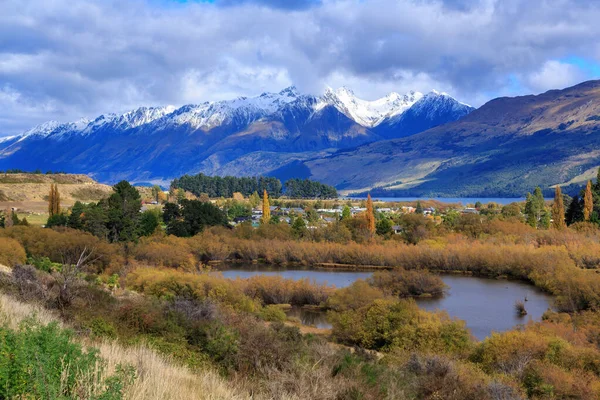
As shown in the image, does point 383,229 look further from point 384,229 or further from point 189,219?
point 189,219

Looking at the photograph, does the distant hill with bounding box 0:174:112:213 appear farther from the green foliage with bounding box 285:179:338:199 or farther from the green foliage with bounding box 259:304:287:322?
the green foliage with bounding box 259:304:287:322

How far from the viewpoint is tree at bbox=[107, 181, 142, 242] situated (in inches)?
2601

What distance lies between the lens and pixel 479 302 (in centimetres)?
4722

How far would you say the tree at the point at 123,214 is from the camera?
66062 mm

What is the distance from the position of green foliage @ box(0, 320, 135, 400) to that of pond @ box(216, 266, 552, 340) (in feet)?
105

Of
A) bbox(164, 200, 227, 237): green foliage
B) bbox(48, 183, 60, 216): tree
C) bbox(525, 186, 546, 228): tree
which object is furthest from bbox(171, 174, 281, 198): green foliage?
bbox(525, 186, 546, 228): tree

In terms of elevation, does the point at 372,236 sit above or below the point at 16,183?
below

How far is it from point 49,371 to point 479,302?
44.8m

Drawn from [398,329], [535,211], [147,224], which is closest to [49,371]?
[398,329]

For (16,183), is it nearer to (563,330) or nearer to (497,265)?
(497,265)

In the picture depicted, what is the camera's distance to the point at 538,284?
54.3 metres

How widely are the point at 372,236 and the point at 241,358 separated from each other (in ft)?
209

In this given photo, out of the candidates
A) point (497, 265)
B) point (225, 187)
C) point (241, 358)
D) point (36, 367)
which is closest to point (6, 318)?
point (36, 367)

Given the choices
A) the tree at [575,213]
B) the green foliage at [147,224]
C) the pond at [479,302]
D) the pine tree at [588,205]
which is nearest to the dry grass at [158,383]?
the pond at [479,302]
